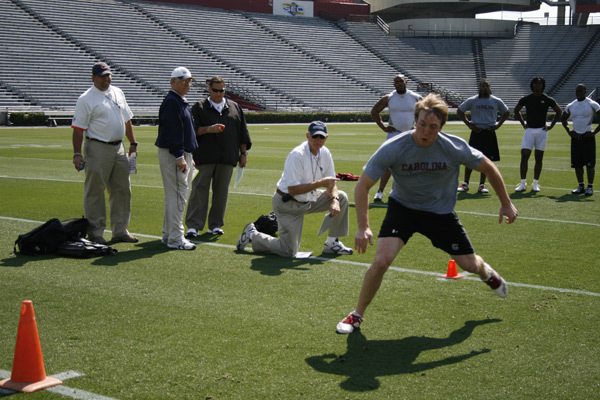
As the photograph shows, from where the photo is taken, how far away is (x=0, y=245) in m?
8.57

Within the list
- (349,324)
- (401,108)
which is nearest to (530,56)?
(401,108)

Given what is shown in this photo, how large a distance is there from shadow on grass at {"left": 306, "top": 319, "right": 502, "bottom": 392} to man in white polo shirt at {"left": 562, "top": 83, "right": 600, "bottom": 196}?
897 centimetres

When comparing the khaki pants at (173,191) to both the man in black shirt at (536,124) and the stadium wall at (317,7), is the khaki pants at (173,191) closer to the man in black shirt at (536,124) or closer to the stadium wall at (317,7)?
the man in black shirt at (536,124)

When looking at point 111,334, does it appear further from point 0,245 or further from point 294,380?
point 0,245

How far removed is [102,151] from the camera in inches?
333

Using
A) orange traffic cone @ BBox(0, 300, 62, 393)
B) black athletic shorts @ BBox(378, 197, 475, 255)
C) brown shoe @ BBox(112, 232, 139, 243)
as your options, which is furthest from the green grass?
black athletic shorts @ BBox(378, 197, 475, 255)

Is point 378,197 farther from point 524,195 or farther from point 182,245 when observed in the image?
point 182,245

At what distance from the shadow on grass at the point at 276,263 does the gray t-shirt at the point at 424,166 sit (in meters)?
2.26

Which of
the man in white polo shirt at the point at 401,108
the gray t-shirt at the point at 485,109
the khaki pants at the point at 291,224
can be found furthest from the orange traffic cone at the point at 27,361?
the gray t-shirt at the point at 485,109

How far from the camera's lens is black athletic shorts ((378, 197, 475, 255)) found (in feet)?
17.6

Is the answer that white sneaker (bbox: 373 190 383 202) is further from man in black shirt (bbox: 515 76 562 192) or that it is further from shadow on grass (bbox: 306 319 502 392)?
shadow on grass (bbox: 306 319 502 392)

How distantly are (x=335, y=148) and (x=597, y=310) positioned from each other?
18414mm

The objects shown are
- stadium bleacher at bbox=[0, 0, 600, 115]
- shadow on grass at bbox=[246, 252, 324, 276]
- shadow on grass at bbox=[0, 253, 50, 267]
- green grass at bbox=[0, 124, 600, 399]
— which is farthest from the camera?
stadium bleacher at bbox=[0, 0, 600, 115]

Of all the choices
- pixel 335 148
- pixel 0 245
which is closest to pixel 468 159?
pixel 0 245
